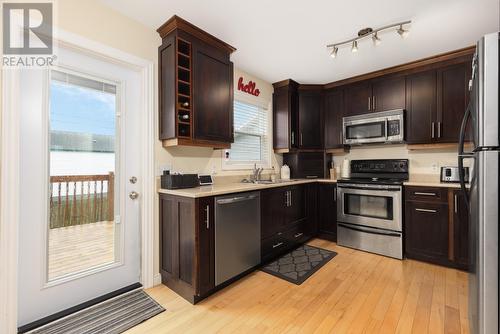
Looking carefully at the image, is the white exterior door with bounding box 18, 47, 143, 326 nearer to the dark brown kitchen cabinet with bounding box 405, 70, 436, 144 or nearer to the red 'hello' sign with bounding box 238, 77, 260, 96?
the red 'hello' sign with bounding box 238, 77, 260, 96

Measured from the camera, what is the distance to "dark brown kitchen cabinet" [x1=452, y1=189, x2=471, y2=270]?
2.51m

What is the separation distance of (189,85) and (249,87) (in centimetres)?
137

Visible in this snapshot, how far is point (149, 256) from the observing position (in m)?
2.23

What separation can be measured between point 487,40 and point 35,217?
9.42 ft

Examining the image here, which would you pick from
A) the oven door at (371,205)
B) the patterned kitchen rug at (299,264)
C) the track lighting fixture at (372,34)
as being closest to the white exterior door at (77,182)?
the patterned kitchen rug at (299,264)

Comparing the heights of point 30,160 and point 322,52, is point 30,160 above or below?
below

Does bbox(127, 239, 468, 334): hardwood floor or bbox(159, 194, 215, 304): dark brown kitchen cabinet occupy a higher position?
bbox(159, 194, 215, 304): dark brown kitchen cabinet

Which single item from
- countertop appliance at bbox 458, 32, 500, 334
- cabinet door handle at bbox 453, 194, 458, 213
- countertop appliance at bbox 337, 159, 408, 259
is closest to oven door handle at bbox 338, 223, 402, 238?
countertop appliance at bbox 337, 159, 408, 259

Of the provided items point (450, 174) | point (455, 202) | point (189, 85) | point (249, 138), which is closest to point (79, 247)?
point (189, 85)

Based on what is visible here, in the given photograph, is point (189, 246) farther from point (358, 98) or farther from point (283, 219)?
point (358, 98)

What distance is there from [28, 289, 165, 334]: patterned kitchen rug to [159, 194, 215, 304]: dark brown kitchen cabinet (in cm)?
26

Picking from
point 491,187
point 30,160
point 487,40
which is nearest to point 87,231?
point 30,160

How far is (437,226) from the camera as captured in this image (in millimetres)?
2684

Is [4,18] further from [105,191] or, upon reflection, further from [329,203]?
[329,203]
